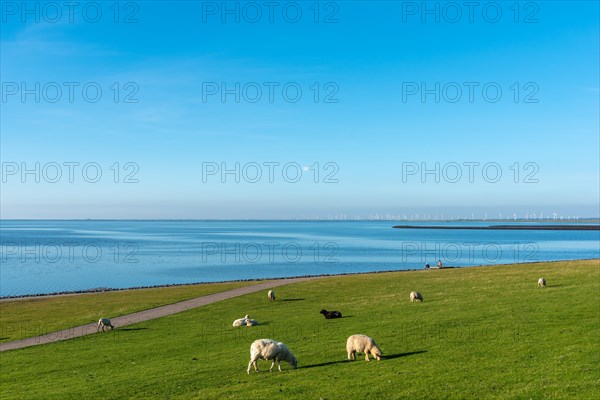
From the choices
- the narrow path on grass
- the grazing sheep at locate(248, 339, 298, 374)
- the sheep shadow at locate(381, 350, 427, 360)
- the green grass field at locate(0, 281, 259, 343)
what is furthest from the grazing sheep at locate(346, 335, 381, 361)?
the green grass field at locate(0, 281, 259, 343)

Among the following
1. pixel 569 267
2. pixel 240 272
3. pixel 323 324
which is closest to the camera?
pixel 323 324

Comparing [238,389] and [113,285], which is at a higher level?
[238,389]

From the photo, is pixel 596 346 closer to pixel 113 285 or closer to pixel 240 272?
pixel 113 285

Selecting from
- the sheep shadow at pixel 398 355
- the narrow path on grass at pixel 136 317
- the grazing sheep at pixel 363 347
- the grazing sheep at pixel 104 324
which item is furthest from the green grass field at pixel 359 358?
the narrow path on grass at pixel 136 317

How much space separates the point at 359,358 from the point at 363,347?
0.87m

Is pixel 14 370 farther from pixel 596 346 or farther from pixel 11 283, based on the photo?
pixel 11 283

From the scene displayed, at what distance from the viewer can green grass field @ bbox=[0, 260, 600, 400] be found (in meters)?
18.9

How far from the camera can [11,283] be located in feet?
311

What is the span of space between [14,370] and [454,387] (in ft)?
76.3

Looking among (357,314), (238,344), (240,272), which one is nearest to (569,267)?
(357,314)

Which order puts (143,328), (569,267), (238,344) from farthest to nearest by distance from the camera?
(569,267) < (143,328) < (238,344)

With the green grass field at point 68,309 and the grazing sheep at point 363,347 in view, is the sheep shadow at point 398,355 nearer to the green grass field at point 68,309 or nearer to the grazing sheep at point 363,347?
the grazing sheep at point 363,347

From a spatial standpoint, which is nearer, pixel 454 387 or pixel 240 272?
pixel 454 387

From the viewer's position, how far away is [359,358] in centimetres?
2381
